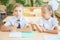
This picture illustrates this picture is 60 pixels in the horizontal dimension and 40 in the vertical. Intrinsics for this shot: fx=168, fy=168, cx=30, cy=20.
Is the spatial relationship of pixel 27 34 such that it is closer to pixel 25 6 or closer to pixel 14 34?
pixel 14 34

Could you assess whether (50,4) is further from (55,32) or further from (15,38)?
(15,38)

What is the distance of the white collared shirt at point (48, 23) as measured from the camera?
1.12m

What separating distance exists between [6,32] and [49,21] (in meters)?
0.30

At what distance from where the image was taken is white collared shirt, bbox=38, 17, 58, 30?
112cm

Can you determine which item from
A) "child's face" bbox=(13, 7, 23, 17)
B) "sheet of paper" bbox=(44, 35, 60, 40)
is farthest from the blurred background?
"sheet of paper" bbox=(44, 35, 60, 40)

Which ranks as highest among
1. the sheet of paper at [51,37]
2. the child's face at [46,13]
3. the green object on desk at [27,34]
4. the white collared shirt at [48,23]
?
the child's face at [46,13]

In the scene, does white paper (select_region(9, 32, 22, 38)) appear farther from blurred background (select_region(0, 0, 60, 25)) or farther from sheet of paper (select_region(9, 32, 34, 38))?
blurred background (select_region(0, 0, 60, 25))

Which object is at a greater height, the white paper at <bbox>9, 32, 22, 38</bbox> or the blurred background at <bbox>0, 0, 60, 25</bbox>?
the blurred background at <bbox>0, 0, 60, 25</bbox>

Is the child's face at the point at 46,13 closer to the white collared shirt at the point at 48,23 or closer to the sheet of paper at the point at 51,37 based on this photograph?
the white collared shirt at the point at 48,23

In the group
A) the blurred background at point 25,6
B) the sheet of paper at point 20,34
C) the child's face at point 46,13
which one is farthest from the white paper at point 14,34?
the child's face at point 46,13

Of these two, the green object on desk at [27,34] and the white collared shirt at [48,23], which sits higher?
the white collared shirt at [48,23]

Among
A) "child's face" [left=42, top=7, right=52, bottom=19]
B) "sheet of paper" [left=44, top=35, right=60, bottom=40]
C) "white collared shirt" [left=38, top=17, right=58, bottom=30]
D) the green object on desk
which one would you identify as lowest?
"sheet of paper" [left=44, top=35, right=60, bottom=40]

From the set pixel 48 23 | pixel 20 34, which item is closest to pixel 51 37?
pixel 48 23

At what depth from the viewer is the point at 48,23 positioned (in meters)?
1.12
